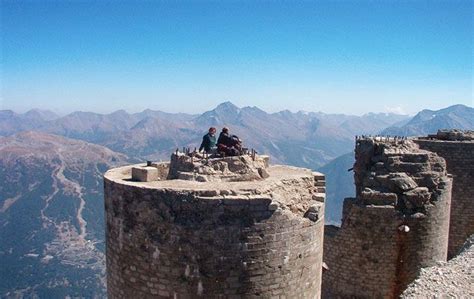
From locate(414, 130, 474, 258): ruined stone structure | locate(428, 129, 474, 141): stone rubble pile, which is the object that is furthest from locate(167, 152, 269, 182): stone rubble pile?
locate(428, 129, 474, 141): stone rubble pile

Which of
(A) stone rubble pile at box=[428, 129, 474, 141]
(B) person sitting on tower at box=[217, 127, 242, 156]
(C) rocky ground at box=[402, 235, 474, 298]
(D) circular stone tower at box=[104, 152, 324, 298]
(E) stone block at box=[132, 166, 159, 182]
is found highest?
(B) person sitting on tower at box=[217, 127, 242, 156]

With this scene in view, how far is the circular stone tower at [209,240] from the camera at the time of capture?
28.2 ft

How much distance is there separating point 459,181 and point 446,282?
12.2m

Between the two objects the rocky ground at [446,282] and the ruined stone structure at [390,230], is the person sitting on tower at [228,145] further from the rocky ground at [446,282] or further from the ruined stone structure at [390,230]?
the ruined stone structure at [390,230]

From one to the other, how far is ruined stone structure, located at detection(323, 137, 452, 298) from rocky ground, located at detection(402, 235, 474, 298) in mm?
1982

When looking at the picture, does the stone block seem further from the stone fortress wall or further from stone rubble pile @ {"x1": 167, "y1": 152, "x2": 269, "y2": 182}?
stone rubble pile @ {"x1": 167, "y1": 152, "x2": 269, "y2": 182}

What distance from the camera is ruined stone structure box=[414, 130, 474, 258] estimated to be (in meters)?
22.2

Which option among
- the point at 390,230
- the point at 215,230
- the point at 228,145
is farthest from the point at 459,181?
the point at 215,230

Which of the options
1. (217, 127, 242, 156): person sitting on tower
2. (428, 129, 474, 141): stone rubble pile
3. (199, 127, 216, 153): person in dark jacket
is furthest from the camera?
(428, 129, 474, 141): stone rubble pile

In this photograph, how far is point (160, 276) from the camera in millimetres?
8805

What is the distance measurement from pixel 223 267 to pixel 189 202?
137cm

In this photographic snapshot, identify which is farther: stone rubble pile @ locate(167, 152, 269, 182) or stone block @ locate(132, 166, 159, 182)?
stone block @ locate(132, 166, 159, 182)

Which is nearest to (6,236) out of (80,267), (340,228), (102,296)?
(80,267)

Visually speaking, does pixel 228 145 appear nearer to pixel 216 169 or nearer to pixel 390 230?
pixel 216 169
